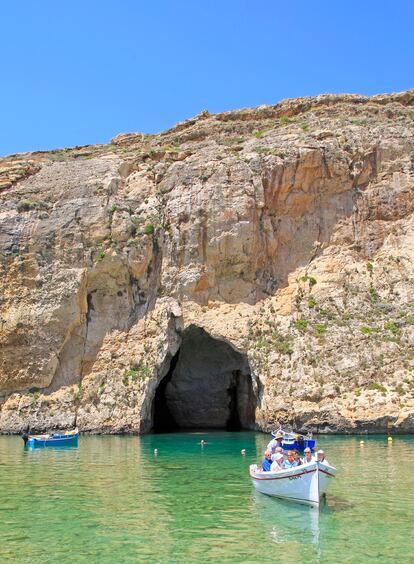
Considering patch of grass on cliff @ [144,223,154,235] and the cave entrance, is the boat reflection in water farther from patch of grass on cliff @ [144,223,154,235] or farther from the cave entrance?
the cave entrance

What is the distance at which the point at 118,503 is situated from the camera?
1667cm

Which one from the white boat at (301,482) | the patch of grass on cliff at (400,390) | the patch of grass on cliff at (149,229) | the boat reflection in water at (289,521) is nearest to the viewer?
the boat reflection in water at (289,521)

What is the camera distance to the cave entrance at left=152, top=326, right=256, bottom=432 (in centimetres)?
4697

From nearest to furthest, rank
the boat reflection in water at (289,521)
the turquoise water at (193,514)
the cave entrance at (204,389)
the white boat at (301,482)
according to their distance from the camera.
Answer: the turquoise water at (193,514)
the boat reflection in water at (289,521)
the white boat at (301,482)
the cave entrance at (204,389)

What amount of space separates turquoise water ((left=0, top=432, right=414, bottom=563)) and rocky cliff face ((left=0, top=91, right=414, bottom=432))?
13.2 metres

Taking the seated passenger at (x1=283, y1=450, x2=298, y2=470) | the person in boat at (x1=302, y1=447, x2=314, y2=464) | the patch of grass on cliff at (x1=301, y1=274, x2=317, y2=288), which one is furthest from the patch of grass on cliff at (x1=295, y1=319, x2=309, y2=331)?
the person in boat at (x1=302, y1=447, x2=314, y2=464)

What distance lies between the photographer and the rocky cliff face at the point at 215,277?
39.1 meters

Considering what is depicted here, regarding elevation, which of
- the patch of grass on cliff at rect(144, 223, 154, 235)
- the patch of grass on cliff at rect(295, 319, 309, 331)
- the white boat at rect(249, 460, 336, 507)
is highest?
the patch of grass on cliff at rect(144, 223, 154, 235)

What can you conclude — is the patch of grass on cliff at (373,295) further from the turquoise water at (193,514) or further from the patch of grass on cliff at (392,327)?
the turquoise water at (193,514)

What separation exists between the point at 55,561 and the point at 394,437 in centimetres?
2438

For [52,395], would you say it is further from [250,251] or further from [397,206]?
[397,206]

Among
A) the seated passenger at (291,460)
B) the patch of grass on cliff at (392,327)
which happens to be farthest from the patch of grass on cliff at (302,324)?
the seated passenger at (291,460)

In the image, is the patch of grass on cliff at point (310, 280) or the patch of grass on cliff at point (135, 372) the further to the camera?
the patch of grass on cliff at point (310, 280)

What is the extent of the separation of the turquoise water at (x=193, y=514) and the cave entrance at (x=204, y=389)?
2046 centimetres
